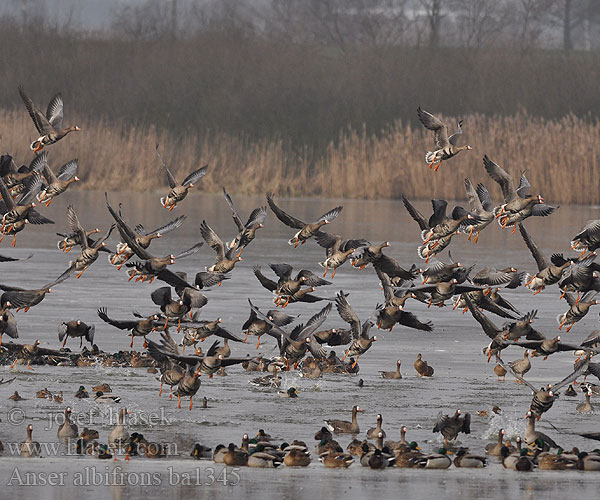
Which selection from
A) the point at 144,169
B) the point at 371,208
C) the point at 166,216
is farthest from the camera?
the point at 144,169

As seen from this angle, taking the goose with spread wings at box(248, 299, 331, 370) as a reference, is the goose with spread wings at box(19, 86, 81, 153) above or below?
above

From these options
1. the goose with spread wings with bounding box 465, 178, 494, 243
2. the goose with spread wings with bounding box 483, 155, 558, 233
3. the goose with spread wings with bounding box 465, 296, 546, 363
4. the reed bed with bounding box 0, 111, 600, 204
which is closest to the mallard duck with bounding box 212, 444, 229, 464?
the goose with spread wings with bounding box 465, 296, 546, 363

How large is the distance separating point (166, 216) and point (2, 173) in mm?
16016

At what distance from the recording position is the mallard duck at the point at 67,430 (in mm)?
9992

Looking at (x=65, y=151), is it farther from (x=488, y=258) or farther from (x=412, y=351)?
(x=412, y=351)

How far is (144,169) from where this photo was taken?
38.0 m

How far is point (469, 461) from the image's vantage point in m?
9.38

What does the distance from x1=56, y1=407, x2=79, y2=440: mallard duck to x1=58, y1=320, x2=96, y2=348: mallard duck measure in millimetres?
3315

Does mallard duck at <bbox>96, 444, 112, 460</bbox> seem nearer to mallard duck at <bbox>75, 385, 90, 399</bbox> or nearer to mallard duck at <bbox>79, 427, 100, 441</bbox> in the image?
mallard duck at <bbox>79, 427, 100, 441</bbox>

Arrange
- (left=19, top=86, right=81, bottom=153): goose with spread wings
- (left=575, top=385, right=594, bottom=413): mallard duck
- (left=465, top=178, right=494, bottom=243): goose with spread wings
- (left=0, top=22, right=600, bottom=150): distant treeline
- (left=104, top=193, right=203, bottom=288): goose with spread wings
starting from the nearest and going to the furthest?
(left=575, top=385, right=594, bottom=413): mallard duck → (left=104, top=193, right=203, bottom=288): goose with spread wings → (left=465, top=178, right=494, bottom=243): goose with spread wings → (left=19, top=86, right=81, bottom=153): goose with spread wings → (left=0, top=22, right=600, bottom=150): distant treeline

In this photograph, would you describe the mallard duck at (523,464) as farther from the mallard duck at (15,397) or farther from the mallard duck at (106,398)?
the mallard duck at (15,397)

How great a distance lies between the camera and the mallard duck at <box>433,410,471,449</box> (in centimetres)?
1005

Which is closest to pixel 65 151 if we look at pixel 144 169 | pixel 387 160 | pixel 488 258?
pixel 144 169
